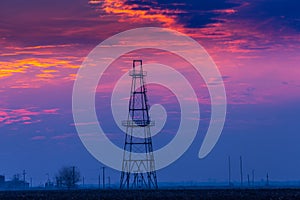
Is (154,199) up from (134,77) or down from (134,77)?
down

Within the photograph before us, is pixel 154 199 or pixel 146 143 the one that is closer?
pixel 154 199

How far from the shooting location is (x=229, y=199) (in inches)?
2753

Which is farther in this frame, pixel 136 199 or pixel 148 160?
pixel 148 160

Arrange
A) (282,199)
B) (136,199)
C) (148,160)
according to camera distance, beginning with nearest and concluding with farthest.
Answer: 1. (282,199)
2. (136,199)
3. (148,160)

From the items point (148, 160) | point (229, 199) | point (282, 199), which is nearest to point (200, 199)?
point (229, 199)

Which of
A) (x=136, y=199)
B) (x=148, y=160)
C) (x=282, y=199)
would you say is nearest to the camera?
(x=282, y=199)

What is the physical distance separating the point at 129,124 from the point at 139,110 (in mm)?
2809

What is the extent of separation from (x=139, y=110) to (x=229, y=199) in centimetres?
3994

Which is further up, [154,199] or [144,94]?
[144,94]

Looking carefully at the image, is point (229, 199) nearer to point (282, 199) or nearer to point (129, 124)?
point (282, 199)

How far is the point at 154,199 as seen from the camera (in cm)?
7169

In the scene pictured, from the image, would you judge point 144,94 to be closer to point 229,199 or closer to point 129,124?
point 129,124

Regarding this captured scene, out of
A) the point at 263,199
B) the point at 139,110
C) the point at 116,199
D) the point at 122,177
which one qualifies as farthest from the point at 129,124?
the point at 263,199

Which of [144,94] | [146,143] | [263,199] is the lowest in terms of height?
[263,199]
